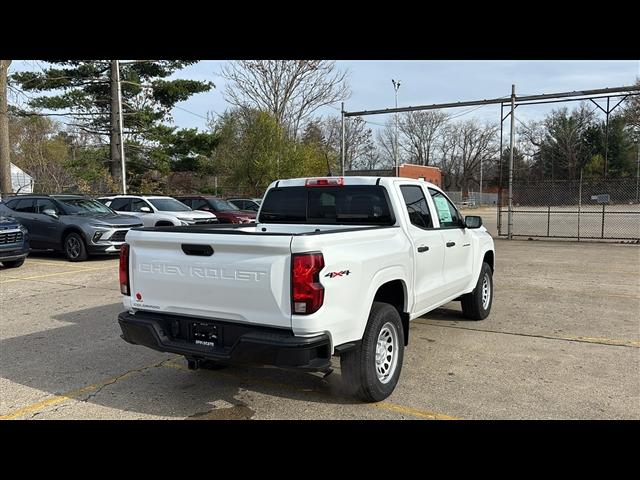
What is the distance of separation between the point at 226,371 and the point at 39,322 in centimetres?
347

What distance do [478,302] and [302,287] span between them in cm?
415

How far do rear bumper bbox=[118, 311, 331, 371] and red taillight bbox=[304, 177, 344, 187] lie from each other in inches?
84.4

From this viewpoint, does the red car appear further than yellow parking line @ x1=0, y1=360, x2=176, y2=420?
Yes

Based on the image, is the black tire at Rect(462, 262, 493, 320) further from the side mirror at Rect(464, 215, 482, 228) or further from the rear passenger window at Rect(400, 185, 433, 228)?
the rear passenger window at Rect(400, 185, 433, 228)

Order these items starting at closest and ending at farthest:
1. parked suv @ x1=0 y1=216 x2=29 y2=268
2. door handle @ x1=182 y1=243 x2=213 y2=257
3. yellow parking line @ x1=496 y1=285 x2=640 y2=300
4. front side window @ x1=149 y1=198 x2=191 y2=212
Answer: door handle @ x1=182 y1=243 x2=213 y2=257
yellow parking line @ x1=496 y1=285 x2=640 y2=300
parked suv @ x1=0 y1=216 x2=29 y2=268
front side window @ x1=149 y1=198 x2=191 y2=212

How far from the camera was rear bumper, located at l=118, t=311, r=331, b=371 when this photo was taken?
344cm

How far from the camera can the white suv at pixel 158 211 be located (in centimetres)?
1562

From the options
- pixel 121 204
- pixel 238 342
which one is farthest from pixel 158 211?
pixel 238 342

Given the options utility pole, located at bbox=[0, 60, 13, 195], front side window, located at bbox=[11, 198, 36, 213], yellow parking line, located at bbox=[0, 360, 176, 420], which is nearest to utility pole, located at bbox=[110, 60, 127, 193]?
utility pole, located at bbox=[0, 60, 13, 195]

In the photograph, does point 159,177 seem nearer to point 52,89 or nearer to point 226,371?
point 52,89

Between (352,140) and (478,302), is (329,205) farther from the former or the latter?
(352,140)

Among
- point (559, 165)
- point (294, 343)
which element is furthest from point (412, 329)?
point (559, 165)
